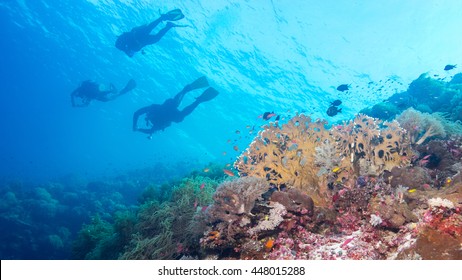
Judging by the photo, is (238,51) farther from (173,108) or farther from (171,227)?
(171,227)

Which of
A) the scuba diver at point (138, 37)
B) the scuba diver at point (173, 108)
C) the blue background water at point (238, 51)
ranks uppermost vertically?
the blue background water at point (238, 51)

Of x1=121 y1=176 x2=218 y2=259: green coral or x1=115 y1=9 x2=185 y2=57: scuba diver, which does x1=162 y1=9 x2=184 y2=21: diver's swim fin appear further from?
x1=121 y1=176 x2=218 y2=259: green coral

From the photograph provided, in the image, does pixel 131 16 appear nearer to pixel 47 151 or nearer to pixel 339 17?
pixel 339 17

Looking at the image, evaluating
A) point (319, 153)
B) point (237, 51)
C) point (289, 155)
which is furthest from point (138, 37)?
point (319, 153)

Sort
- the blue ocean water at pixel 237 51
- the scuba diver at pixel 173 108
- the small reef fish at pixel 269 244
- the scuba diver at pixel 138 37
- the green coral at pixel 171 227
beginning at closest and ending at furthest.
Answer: the small reef fish at pixel 269 244, the green coral at pixel 171 227, the scuba diver at pixel 138 37, the scuba diver at pixel 173 108, the blue ocean water at pixel 237 51

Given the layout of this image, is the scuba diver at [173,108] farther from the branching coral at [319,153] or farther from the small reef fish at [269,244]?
the small reef fish at [269,244]

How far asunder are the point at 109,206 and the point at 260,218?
2148cm

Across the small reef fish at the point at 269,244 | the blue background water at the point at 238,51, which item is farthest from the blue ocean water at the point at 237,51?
the small reef fish at the point at 269,244

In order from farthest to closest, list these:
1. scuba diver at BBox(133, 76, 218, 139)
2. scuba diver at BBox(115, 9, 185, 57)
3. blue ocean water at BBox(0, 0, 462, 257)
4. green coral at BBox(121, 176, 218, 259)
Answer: blue ocean water at BBox(0, 0, 462, 257)
scuba diver at BBox(133, 76, 218, 139)
scuba diver at BBox(115, 9, 185, 57)
green coral at BBox(121, 176, 218, 259)

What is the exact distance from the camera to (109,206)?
2203 cm

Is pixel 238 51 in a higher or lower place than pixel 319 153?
higher

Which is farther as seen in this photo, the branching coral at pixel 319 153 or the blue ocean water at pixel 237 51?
the blue ocean water at pixel 237 51

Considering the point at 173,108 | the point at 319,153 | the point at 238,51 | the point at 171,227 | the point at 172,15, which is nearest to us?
the point at 319,153

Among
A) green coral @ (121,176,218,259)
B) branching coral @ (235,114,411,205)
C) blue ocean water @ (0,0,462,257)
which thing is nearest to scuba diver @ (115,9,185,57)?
blue ocean water @ (0,0,462,257)
